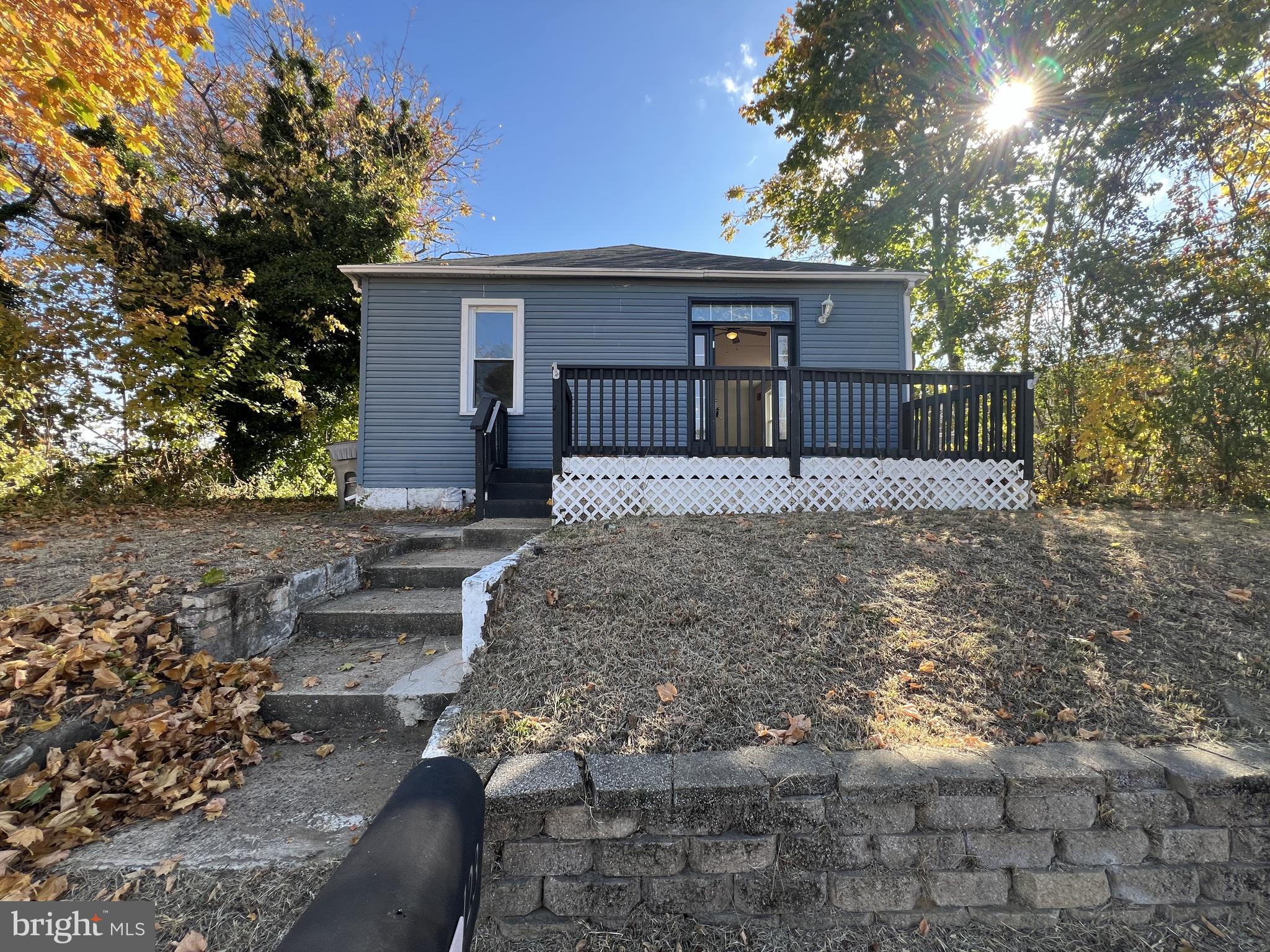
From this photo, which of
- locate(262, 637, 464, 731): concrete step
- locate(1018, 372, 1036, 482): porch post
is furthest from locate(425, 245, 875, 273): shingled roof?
locate(262, 637, 464, 731): concrete step

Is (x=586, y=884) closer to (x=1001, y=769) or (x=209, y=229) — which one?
(x=1001, y=769)

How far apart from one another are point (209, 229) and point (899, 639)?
504 inches

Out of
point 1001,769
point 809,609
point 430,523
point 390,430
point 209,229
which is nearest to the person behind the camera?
point 1001,769

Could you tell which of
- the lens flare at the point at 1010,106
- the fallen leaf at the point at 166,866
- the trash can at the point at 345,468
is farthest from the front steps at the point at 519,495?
the lens flare at the point at 1010,106

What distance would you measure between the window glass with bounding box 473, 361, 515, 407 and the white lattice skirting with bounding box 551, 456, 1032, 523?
8.54ft

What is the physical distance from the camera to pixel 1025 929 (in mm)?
1622

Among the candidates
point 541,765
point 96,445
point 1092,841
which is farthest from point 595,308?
point 96,445

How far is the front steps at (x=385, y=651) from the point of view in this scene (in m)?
2.32

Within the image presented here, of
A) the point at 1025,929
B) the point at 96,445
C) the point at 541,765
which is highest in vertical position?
the point at 96,445

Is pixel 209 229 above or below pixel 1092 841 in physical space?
above

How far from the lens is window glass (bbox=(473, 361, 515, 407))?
282 inches

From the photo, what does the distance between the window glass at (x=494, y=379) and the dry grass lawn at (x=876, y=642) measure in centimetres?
400

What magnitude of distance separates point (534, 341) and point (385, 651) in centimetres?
519

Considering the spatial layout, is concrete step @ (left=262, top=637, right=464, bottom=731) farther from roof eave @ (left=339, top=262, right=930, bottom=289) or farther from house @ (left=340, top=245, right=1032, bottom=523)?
roof eave @ (left=339, top=262, right=930, bottom=289)
